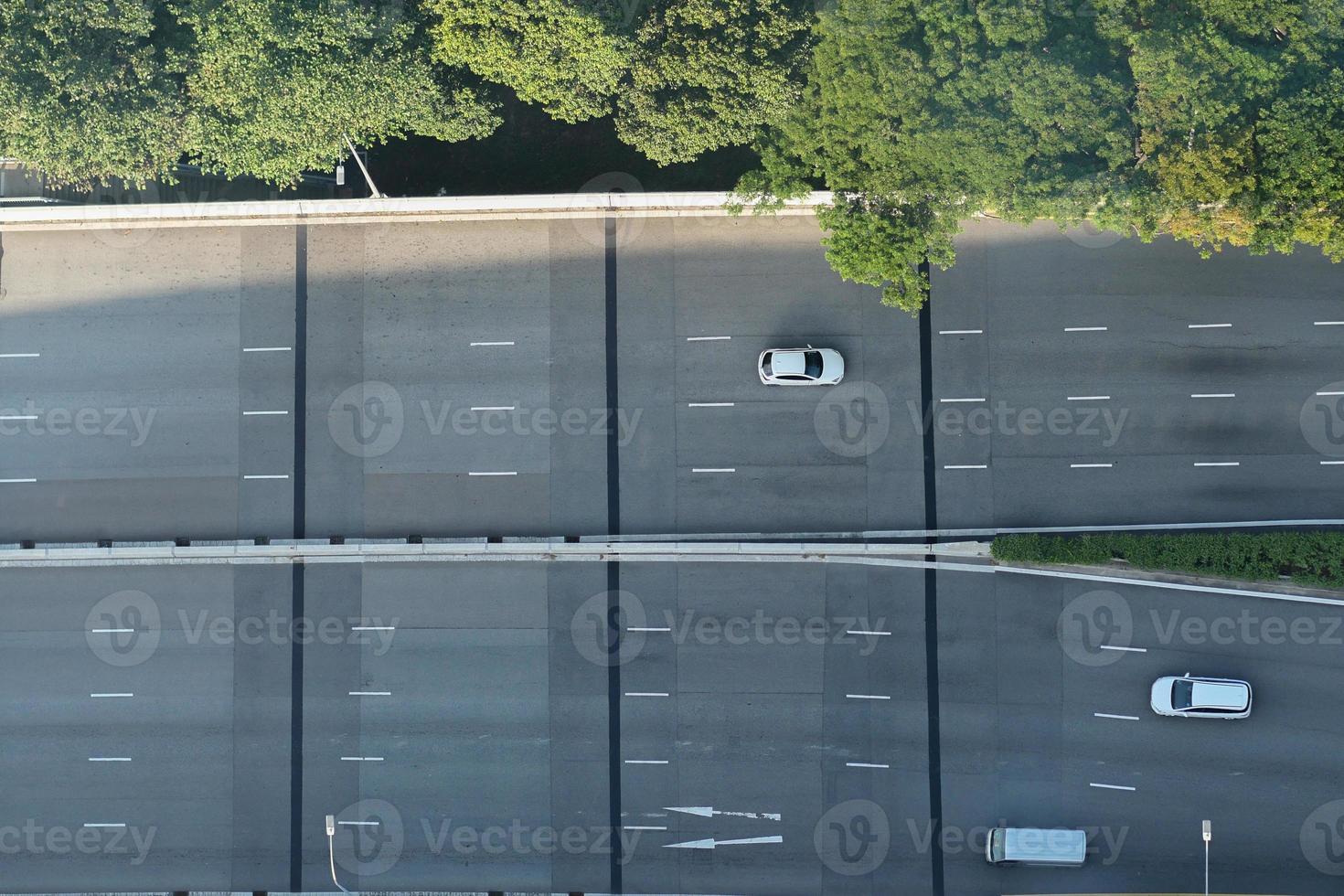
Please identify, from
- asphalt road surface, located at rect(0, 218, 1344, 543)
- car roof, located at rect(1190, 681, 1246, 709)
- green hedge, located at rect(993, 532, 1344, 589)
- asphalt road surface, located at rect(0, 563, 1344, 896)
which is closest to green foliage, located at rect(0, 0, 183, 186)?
asphalt road surface, located at rect(0, 218, 1344, 543)

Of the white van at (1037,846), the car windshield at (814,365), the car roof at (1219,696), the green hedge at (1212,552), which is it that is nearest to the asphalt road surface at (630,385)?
the car windshield at (814,365)

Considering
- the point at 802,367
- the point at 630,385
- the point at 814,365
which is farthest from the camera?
the point at 630,385

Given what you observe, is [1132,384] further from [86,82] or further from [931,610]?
[86,82]

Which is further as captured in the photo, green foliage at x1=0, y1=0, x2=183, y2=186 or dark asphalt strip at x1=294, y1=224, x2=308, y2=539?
dark asphalt strip at x1=294, y1=224, x2=308, y2=539

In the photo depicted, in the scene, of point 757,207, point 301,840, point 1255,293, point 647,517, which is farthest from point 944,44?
point 301,840

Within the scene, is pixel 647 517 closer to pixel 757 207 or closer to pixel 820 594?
pixel 820 594

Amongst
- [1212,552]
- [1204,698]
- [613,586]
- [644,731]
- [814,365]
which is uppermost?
[814,365]

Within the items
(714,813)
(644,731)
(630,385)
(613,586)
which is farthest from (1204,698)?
(630,385)

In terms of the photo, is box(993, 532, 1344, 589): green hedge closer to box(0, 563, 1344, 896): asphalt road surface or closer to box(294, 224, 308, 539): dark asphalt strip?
box(0, 563, 1344, 896): asphalt road surface

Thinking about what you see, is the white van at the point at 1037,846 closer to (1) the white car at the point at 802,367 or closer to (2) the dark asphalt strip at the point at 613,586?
(2) the dark asphalt strip at the point at 613,586
